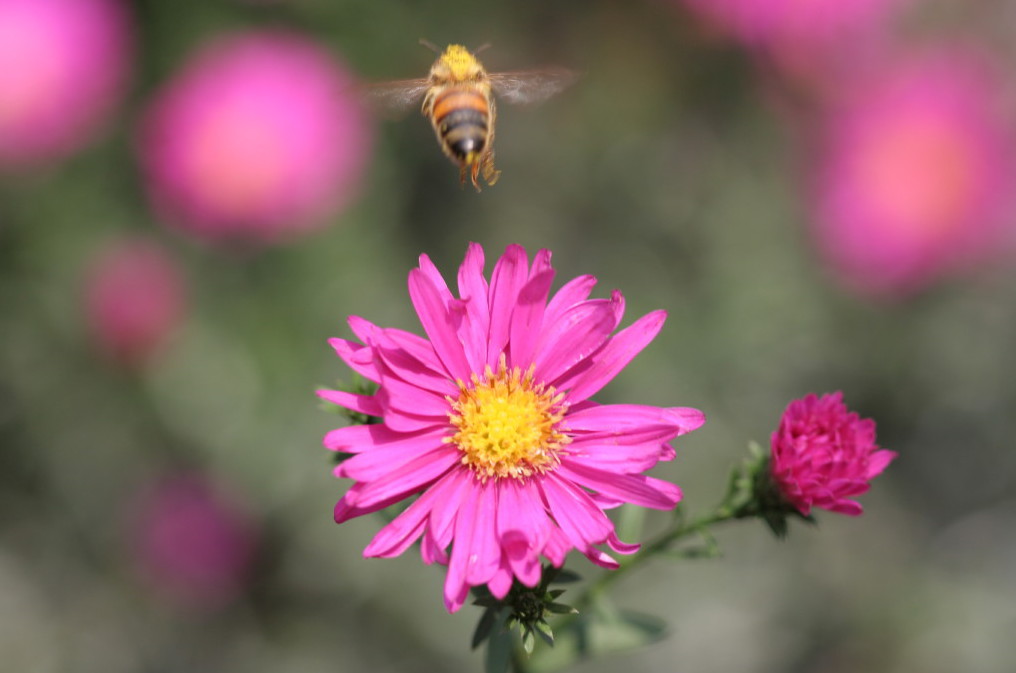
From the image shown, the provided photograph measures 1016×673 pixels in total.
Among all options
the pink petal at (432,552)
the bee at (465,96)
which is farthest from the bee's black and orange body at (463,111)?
the pink petal at (432,552)

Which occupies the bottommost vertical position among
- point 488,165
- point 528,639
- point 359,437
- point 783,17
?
point 528,639

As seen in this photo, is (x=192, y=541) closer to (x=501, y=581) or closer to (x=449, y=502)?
(x=449, y=502)

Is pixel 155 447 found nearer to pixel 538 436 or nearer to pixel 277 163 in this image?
pixel 277 163

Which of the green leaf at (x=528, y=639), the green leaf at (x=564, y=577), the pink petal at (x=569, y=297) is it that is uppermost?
the pink petal at (x=569, y=297)

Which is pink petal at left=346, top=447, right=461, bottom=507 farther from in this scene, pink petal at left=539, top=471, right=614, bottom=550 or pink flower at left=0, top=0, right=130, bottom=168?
pink flower at left=0, top=0, right=130, bottom=168

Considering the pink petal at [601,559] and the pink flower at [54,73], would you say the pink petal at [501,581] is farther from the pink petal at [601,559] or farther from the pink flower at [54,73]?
the pink flower at [54,73]

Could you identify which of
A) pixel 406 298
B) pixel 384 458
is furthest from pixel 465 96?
pixel 406 298
